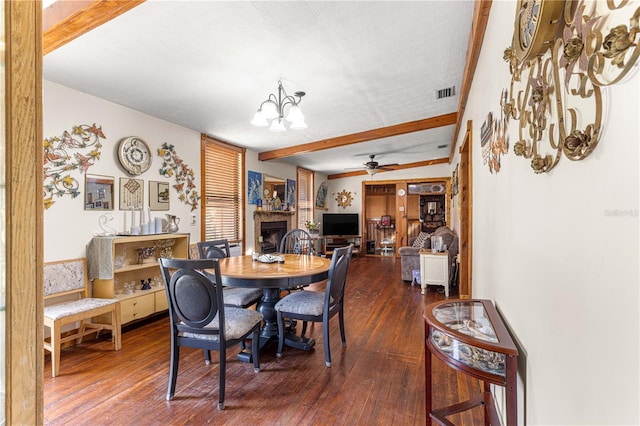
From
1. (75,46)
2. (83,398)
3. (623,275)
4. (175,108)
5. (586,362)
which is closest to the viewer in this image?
(623,275)

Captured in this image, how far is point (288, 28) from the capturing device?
2117 mm

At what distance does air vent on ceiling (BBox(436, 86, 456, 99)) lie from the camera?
132 inches

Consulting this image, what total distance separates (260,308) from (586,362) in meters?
2.62

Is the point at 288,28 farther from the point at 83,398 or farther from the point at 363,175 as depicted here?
the point at 363,175

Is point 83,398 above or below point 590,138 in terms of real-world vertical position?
below

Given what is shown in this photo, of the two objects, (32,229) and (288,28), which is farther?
(288,28)

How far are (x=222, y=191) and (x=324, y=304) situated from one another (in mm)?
3144

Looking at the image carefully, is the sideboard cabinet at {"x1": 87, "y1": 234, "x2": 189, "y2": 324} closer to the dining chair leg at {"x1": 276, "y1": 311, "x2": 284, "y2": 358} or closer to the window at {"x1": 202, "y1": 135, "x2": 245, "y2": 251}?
the window at {"x1": 202, "y1": 135, "x2": 245, "y2": 251}

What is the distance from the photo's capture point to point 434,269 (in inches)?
182

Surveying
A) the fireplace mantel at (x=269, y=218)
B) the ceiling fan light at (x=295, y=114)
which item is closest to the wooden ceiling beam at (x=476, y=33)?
the ceiling fan light at (x=295, y=114)

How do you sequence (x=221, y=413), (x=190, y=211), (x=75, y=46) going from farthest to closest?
(x=190, y=211)
(x=75, y=46)
(x=221, y=413)

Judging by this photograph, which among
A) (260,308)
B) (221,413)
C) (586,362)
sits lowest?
(221,413)

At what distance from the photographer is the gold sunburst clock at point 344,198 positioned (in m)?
9.28

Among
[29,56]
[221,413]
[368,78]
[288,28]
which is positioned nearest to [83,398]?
[221,413]
